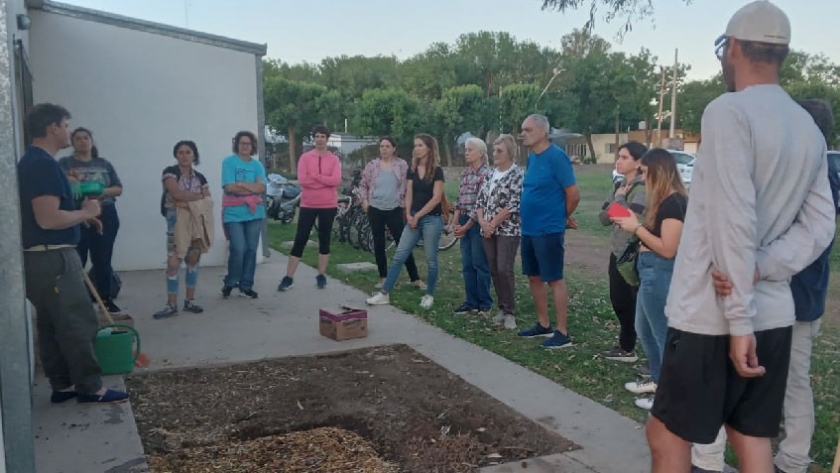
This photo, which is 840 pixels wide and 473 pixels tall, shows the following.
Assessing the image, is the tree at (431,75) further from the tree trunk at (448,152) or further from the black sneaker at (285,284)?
the black sneaker at (285,284)

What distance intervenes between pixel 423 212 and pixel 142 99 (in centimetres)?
451

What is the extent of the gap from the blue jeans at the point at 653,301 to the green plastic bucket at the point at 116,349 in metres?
3.49

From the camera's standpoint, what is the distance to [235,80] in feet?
33.4

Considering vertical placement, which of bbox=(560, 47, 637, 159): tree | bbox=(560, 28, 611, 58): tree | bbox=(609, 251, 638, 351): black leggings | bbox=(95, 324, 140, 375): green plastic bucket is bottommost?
bbox=(95, 324, 140, 375): green plastic bucket

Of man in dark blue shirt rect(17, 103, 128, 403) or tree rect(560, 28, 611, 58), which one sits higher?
tree rect(560, 28, 611, 58)

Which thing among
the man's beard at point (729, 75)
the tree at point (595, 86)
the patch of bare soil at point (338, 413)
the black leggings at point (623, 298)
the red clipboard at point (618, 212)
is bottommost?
the patch of bare soil at point (338, 413)

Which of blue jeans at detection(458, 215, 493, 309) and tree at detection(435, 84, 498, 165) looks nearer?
blue jeans at detection(458, 215, 493, 309)

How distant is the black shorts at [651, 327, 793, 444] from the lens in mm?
2377

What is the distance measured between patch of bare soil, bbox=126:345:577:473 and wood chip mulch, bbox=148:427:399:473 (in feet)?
0.05

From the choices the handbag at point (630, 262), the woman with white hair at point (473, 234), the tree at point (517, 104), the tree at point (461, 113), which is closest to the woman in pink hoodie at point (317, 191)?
the woman with white hair at point (473, 234)

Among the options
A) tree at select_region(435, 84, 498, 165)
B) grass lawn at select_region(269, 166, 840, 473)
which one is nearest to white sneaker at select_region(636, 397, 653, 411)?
grass lawn at select_region(269, 166, 840, 473)

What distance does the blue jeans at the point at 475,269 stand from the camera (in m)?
7.31

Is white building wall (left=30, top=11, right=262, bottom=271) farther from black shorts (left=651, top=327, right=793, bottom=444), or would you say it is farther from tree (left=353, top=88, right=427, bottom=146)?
tree (left=353, top=88, right=427, bottom=146)

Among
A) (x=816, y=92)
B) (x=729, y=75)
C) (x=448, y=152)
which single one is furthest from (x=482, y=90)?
(x=729, y=75)
